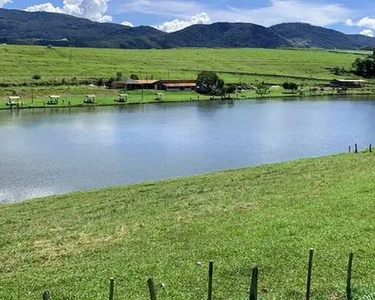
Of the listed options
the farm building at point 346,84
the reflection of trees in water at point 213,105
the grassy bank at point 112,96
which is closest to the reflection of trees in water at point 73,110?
the reflection of trees in water at point 213,105

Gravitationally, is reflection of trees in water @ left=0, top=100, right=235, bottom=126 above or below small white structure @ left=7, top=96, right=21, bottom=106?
below

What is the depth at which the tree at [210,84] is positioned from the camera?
13925cm

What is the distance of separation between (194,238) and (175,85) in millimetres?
126877

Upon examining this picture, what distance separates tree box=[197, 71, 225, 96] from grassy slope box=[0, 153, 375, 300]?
108021 millimetres

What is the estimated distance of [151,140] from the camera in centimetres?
6512

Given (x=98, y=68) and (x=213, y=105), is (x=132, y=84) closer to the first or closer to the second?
(x=98, y=68)

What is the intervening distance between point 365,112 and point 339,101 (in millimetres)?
28428

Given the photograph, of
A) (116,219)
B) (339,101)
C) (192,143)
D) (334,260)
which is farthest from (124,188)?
(339,101)

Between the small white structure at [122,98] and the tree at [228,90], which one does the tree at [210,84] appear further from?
the small white structure at [122,98]

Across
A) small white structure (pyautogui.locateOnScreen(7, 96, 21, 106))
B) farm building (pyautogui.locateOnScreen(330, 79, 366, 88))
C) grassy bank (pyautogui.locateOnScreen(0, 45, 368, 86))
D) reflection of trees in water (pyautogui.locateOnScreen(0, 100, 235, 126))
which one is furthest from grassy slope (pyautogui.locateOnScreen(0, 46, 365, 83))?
reflection of trees in water (pyautogui.locateOnScreen(0, 100, 235, 126))

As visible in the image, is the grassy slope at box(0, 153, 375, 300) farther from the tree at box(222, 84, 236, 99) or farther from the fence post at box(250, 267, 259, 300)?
the tree at box(222, 84, 236, 99)

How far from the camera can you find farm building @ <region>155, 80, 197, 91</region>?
14475 centimetres

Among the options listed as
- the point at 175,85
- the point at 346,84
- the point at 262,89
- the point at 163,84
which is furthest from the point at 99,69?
the point at 346,84

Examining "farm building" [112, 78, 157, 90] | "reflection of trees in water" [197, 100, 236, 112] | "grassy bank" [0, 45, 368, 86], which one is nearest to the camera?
"reflection of trees in water" [197, 100, 236, 112]
